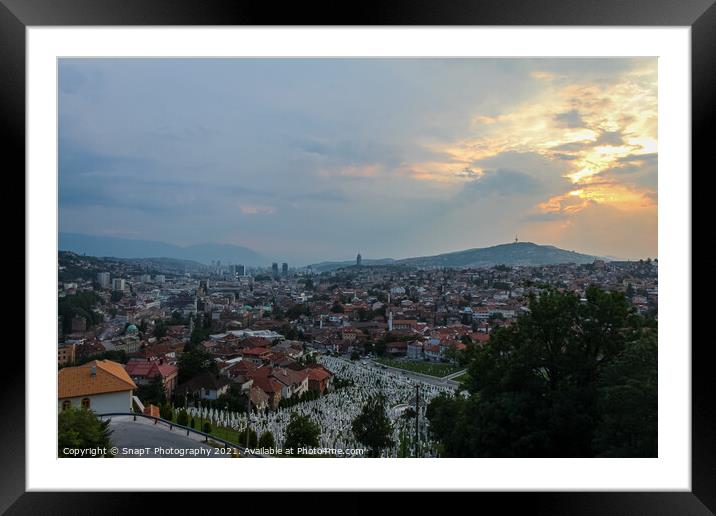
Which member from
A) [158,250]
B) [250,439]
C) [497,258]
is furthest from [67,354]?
[497,258]

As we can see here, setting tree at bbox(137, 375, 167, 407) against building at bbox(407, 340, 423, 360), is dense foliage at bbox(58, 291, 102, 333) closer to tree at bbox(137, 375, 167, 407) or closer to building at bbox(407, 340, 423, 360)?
tree at bbox(137, 375, 167, 407)

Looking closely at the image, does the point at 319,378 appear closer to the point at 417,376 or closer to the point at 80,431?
the point at 417,376

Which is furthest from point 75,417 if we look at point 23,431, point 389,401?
point 389,401

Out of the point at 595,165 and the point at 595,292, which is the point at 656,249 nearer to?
the point at 595,292

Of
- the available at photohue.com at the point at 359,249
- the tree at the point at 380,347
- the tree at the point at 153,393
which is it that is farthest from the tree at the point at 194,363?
the tree at the point at 380,347

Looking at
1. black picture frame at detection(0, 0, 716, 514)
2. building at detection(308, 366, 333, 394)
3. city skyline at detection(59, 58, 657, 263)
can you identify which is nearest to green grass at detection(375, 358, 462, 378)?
building at detection(308, 366, 333, 394)
